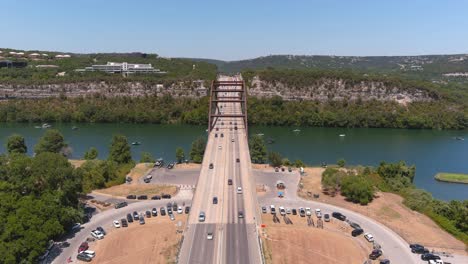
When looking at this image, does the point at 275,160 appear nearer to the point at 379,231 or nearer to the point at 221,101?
the point at 379,231

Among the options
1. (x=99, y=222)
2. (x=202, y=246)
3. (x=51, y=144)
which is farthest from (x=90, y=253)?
(x=51, y=144)

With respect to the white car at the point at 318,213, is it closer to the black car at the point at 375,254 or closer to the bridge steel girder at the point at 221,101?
the black car at the point at 375,254

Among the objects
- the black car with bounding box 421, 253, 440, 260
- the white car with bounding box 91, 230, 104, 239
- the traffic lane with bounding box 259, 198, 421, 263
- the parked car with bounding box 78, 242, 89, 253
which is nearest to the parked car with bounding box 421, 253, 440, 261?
the black car with bounding box 421, 253, 440, 260

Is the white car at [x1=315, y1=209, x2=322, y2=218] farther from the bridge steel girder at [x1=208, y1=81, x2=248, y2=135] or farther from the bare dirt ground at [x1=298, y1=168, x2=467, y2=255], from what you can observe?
the bridge steel girder at [x1=208, y1=81, x2=248, y2=135]

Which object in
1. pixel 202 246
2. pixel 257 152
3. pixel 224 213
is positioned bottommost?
pixel 202 246

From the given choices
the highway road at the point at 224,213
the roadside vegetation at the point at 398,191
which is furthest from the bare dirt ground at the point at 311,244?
the roadside vegetation at the point at 398,191

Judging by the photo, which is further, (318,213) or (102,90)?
(102,90)

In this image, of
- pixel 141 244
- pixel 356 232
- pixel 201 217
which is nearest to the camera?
pixel 201 217
